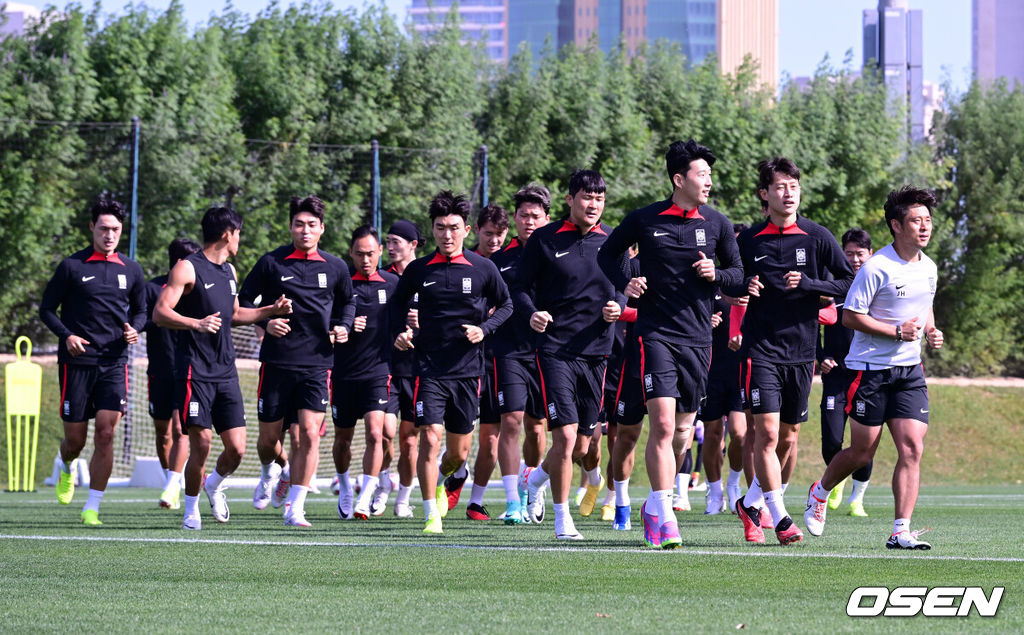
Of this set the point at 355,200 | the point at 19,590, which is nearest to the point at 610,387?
the point at 19,590

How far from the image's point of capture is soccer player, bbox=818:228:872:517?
13430 millimetres

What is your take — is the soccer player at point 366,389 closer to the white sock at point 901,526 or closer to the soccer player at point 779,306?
the soccer player at point 779,306

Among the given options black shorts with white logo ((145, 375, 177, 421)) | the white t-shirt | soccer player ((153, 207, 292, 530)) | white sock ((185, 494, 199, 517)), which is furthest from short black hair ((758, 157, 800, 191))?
black shorts with white logo ((145, 375, 177, 421))

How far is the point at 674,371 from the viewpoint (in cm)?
900

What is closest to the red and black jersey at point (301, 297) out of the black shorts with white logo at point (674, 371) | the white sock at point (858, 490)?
the black shorts with white logo at point (674, 371)

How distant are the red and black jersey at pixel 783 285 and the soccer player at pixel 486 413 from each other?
3049mm

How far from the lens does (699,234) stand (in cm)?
917

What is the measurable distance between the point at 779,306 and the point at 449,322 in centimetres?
254

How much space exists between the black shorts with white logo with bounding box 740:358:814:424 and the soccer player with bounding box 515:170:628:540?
961mm

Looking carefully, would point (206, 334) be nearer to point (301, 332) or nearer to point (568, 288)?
point (301, 332)

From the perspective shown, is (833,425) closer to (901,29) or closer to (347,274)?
(347,274)

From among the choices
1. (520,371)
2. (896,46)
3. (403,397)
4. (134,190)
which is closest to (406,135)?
(134,190)

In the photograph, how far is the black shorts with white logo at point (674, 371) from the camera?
8.94m

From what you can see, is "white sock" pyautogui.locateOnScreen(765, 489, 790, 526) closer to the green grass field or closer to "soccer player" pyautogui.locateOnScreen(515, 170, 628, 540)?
the green grass field
